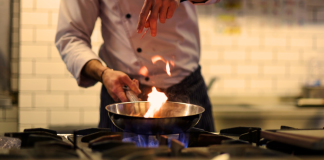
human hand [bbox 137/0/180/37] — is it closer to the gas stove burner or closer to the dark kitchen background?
the gas stove burner

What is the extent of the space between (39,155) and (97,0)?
2.52 feet

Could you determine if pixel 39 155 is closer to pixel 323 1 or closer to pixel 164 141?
pixel 164 141

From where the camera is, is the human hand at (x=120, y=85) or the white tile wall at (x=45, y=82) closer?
the human hand at (x=120, y=85)

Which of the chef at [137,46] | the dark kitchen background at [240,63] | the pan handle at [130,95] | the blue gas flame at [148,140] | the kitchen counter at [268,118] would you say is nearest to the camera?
the blue gas flame at [148,140]

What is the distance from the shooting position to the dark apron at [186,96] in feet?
3.51

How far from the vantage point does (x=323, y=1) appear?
92.6 inches

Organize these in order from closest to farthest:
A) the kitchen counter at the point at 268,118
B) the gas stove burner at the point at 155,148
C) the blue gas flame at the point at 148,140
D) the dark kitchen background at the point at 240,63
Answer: the gas stove burner at the point at 155,148 < the blue gas flame at the point at 148,140 < the kitchen counter at the point at 268,118 < the dark kitchen background at the point at 240,63

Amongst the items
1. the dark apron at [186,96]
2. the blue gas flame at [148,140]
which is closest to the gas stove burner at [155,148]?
the blue gas flame at [148,140]

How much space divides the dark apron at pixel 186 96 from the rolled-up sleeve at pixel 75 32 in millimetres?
115

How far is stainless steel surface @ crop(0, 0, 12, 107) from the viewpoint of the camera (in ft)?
6.46

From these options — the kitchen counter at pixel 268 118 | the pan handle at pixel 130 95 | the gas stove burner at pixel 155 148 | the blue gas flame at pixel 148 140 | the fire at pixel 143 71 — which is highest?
the fire at pixel 143 71

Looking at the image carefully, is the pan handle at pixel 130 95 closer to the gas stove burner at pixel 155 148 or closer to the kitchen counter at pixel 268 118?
the gas stove burner at pixel 155 148

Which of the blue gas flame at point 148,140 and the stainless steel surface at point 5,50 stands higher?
the stainless steel surface at point 5,50

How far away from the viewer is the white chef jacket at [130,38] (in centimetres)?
107
